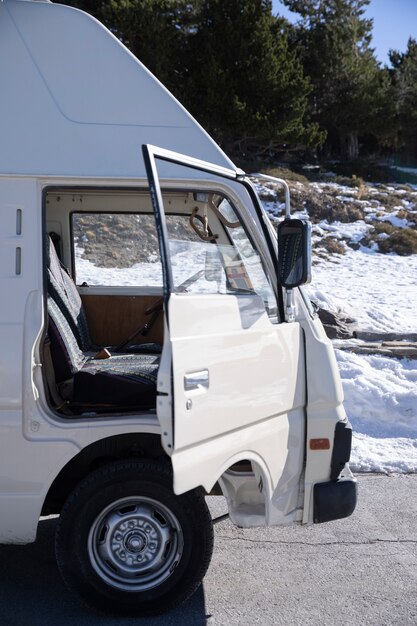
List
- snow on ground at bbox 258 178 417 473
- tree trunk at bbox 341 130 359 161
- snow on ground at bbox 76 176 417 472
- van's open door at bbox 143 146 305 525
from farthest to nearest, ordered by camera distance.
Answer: tree trunk at bbox 341 130 359 161 → snow on ground at bbox 258 178 417 473 → snow on ground at bbox 76 176 417 472 → van's open door at bbox 143 146 305 525

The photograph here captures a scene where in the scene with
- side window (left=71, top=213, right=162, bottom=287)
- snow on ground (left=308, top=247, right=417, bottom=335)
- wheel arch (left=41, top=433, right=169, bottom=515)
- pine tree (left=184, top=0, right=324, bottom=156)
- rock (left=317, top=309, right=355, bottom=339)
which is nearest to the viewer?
wheel arch (left=41, top=433, right=169, bottom=515)

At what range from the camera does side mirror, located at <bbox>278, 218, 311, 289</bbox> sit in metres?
3.81

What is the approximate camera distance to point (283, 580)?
14.4ft

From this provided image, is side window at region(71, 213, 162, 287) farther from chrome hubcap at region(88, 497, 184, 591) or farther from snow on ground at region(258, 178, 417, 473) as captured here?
snow on ground at region(258, 178, 417, 473)

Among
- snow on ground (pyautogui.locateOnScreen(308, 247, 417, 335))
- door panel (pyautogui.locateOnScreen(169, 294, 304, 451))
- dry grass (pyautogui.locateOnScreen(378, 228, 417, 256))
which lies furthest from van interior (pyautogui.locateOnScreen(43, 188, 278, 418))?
dry grass (pyautogui.locateOnScreen(378, 228, 417, 256))

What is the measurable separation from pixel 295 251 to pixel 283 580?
6.41 feet

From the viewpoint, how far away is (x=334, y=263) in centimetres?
1955

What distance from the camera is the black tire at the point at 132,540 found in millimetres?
3850

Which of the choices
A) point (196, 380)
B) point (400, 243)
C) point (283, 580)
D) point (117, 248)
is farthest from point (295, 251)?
point (400, 243)

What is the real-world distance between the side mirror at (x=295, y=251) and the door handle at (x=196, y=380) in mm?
727

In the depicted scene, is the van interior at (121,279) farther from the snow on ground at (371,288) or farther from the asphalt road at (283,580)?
the snow on ground at (371,288)

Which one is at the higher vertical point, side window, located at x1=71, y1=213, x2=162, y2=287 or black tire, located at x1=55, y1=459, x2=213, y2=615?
side window, located at x1=71, y1=213, x2=162, y2=287

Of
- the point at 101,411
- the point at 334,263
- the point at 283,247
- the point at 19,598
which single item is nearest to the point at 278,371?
the point at 283,247

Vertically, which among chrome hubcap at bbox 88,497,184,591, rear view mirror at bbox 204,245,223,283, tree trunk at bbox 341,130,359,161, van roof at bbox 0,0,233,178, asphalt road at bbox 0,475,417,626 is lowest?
asphalt road at bbox 0,475,417,626
